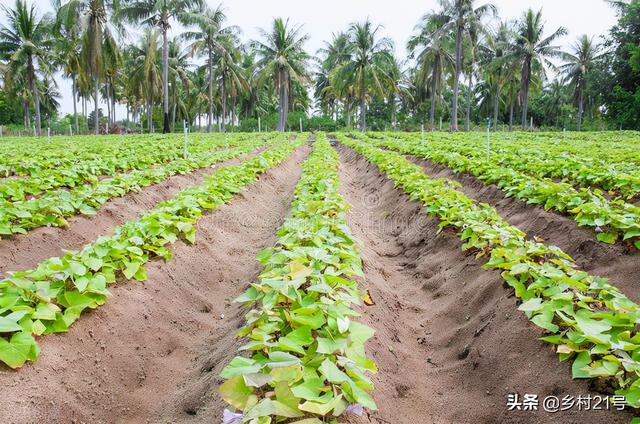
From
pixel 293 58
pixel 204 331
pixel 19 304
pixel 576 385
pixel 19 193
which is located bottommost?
pixel 204 331

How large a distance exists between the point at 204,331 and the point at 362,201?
5512mm

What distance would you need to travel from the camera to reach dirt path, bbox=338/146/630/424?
7.60 feet

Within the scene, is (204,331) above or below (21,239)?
below

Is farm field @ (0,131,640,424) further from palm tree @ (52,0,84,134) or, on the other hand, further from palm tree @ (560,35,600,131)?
palm tree @ (560,35,600,131)

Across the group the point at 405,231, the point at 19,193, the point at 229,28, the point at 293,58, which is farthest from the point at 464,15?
the point at 19,193

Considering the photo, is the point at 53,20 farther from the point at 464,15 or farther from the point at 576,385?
the point at 576,385

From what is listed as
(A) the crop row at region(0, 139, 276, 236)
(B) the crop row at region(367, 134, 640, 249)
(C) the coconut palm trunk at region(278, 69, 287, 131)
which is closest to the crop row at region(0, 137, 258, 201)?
(A) the crop row at region(0, 139, 276, 236)

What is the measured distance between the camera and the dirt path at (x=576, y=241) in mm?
3834

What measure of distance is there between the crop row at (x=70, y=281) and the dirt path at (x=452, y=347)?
179 cm

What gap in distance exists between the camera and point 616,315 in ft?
7.31

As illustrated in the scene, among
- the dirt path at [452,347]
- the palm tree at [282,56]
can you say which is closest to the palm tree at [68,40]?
the palm tree at [282,56]

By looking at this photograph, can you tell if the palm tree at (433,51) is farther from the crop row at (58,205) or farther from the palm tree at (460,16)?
the crop row at (58,205)

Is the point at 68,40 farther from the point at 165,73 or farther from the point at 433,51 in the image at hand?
the point at 433,51

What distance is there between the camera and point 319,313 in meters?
2.16
